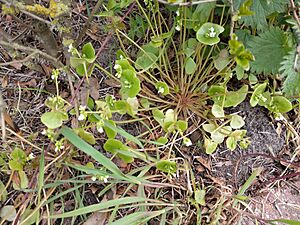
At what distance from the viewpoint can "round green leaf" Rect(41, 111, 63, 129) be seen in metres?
1.17

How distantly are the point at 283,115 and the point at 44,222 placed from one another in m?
0.77

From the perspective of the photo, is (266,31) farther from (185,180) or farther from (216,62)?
(185,180)

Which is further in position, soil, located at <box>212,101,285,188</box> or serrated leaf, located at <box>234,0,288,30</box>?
soil, located at <box>212,101,285,188</box>

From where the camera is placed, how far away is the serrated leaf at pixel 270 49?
4.18 feet

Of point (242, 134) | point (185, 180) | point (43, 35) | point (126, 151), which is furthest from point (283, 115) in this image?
point (43, 35)

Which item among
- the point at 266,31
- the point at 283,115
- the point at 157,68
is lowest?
the point at 283,115

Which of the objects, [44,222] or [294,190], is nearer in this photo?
[44,222]

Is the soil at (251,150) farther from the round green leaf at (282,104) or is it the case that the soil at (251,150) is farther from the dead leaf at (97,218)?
the dead leaf at (97,218)

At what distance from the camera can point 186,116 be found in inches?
54.3

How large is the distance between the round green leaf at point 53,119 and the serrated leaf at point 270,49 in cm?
56

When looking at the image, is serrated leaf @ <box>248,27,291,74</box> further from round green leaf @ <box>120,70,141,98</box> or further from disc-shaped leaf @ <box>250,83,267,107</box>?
round green leaf @ <box>120,70,141,98</box>

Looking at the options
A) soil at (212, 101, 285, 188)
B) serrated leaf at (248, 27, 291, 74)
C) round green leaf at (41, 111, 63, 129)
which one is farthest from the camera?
soil at (212, 101, 285, 188)

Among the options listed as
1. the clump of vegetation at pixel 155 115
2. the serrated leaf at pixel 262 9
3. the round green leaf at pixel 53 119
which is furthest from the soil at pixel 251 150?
the round green leaf at pixel 53 119

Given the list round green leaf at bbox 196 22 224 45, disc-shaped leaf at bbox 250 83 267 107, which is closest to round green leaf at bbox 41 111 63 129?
round green leaf at bbox 196 22 224 45
